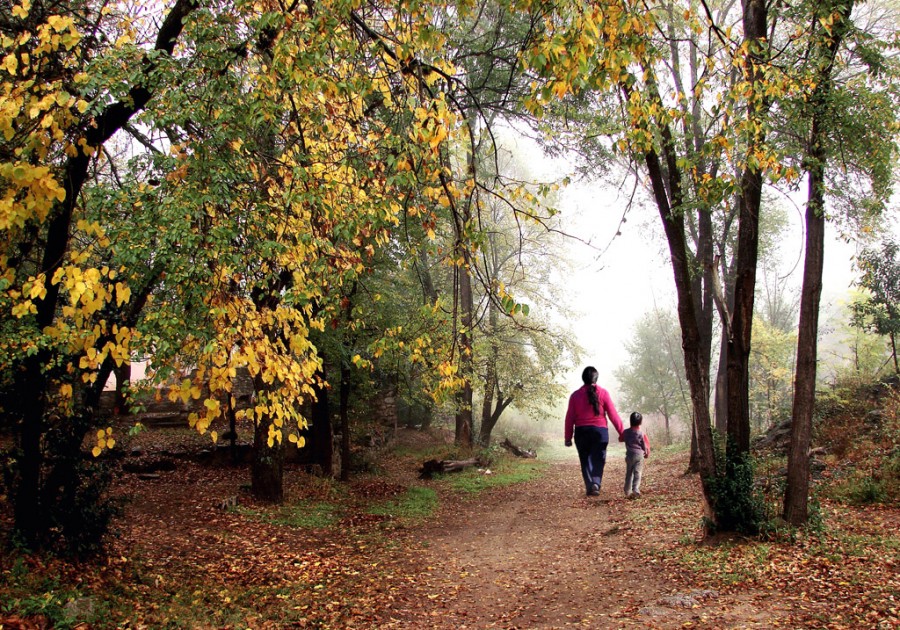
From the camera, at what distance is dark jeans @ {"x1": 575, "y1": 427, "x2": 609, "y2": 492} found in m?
10.0

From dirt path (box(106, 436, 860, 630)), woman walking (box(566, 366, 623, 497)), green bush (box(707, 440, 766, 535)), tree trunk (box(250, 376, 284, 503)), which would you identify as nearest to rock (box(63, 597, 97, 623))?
dirt path (box(106, 436, 860, 630))

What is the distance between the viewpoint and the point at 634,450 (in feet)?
33.1

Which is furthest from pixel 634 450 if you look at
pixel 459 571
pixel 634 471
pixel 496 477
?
pixel 496 477

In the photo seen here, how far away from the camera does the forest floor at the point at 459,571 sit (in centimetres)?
468

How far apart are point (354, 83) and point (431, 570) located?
562 cm

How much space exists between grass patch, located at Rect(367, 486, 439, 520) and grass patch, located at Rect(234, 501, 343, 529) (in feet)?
2.70

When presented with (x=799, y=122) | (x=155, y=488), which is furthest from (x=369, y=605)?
(x=155, y=488)

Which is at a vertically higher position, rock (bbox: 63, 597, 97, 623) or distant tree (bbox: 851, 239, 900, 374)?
distant tree (bbox: 851, 239, 900, 374)

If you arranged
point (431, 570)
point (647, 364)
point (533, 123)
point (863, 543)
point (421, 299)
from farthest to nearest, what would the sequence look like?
1. point (647, 364)
2. point (421, 299)
3. point (533, 123)
4. point (431, 570)
5. point (863, 543)

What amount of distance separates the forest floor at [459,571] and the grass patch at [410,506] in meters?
0.16

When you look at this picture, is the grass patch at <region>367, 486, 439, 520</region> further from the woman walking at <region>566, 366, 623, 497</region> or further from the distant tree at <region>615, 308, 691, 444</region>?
the distant tree at <region>615, 308, 691, 444</region>

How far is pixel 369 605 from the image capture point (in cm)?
561

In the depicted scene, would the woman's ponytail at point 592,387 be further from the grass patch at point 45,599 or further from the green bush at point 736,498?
the grass patch at point 45,599

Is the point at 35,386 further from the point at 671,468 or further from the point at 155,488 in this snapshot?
the point at 671,468
